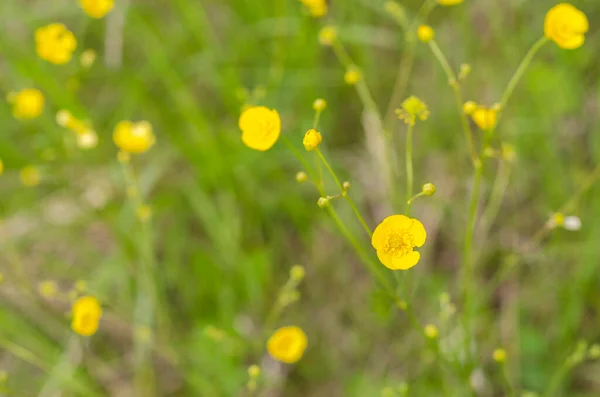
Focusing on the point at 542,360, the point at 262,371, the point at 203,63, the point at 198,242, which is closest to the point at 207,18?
the point at 203,63

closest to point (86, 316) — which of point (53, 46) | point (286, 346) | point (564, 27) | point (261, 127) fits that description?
point (286, 346)

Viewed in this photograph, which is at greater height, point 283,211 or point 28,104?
point 283,211

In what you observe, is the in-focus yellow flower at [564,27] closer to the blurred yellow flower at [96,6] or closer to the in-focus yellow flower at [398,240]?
the in-focus yellow flower at [398,240]

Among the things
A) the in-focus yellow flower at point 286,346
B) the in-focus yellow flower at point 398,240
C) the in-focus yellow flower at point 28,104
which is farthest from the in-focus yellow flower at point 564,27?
the in-focus yellow flower at point 28,104

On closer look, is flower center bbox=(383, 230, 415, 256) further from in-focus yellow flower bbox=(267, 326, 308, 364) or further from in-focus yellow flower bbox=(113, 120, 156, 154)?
in-focus yellow flower bbox=(113, 120, 156, 154)

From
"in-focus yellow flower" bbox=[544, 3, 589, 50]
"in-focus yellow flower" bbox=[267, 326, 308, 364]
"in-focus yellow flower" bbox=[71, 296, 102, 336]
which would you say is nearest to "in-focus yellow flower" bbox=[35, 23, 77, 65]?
"in-focus yellow flower" bbox=[71, 296, 102, 336]

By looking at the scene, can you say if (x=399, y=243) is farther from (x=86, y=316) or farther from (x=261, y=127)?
(x=86, y=316)
